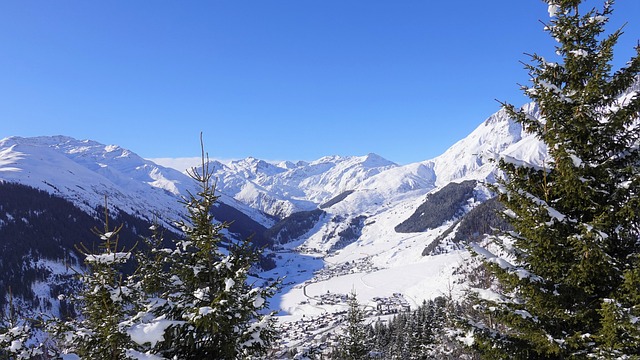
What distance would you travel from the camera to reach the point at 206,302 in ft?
32.4

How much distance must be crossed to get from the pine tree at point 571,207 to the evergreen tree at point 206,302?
254 inches

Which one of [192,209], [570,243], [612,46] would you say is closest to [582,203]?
[570,243]

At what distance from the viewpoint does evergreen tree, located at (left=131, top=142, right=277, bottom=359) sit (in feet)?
29.9

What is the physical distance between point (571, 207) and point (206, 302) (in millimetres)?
10731

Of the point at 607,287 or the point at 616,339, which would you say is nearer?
the point at 616,339

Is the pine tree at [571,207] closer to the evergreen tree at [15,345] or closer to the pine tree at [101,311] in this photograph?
the pine tree at [101,311]

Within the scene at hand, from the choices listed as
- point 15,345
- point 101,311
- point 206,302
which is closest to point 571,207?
point 206,302

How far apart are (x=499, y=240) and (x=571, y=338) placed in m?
3.11

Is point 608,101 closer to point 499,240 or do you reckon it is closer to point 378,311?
point 499,240

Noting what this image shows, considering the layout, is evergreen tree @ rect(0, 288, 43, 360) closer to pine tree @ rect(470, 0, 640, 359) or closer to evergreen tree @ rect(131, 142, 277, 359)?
evergreen tree @ rect(131, 142, 277, 359)

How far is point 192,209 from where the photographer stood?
11.1 m

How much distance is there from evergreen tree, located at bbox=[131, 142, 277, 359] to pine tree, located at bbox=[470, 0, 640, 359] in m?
6.44

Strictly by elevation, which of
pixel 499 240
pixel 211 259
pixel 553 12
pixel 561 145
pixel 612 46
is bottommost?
pixel 211 259

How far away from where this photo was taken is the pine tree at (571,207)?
848cm
